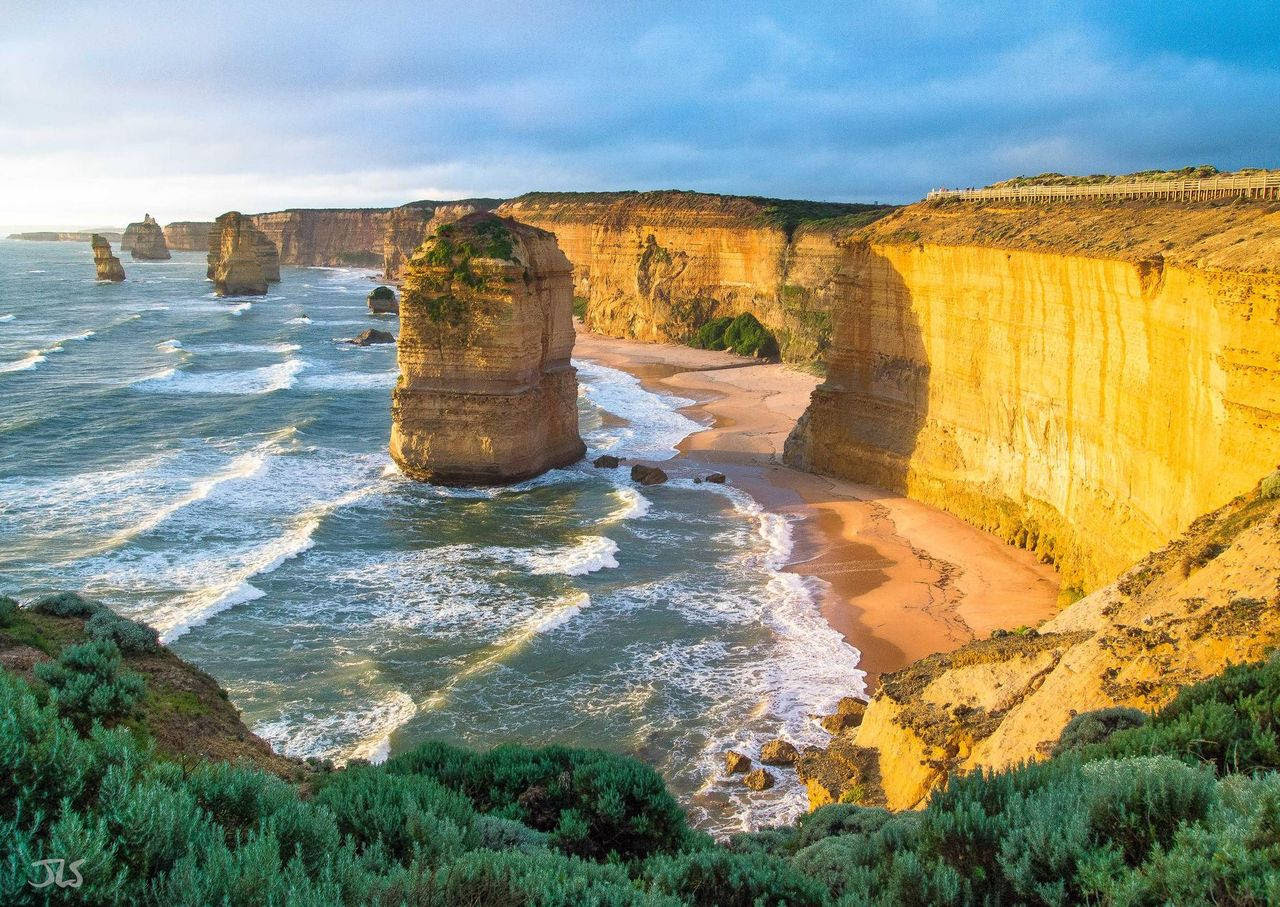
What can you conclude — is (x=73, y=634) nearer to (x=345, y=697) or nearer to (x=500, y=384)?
(x=345, y=697)

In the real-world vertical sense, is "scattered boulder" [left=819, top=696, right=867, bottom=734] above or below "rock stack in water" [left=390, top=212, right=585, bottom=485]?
below

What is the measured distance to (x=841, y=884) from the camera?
243 inches

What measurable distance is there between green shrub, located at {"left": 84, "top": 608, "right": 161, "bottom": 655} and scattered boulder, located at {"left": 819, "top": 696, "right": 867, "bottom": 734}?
9487 mm

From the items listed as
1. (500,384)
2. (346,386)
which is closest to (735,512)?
(500,384)

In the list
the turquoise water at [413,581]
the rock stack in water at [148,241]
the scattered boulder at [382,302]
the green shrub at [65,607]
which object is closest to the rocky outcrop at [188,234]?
the rock stack in water at [148,241]

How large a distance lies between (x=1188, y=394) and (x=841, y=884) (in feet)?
43.1

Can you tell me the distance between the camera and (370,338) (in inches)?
2440

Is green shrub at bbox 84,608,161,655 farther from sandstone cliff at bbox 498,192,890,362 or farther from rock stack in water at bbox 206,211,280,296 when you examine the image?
rock stack in water at bbox 206,211,280,296

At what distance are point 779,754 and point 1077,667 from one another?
514cm

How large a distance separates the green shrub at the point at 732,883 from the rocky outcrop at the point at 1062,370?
11.2 meters

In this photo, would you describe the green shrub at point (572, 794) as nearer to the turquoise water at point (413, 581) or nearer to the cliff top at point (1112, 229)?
the turquoise water at point (413, 581)

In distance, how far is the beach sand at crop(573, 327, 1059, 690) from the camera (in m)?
19.1
